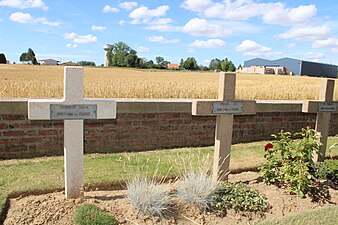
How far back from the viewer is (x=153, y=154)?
19.2 ft

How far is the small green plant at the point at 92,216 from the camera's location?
305cm

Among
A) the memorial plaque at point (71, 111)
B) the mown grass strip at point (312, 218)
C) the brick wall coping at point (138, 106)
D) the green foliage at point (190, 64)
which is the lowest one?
the mown grass strip at point (312, 218)

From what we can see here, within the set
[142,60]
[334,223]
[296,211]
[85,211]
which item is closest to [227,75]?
[296,211]

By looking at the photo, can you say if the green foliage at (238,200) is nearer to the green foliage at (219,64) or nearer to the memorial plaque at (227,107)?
the memorial plaque at (227,107)

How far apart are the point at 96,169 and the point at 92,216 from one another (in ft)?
5.76

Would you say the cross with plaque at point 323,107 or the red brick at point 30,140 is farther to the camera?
the cross with plaque at point 323,107

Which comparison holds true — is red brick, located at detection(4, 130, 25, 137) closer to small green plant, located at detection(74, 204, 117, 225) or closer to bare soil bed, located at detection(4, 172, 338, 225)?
bare soil bed, located at detection(4, 172, 338, 225)

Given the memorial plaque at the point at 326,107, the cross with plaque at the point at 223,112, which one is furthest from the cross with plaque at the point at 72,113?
the memorial plaque at the point at 326,107

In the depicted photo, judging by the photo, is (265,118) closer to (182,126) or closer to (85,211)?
(182,126)

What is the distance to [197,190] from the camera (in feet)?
11.8

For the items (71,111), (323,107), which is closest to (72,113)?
(71,111)

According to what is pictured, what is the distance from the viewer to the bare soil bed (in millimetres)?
3207

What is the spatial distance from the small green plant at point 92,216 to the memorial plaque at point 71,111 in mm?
995

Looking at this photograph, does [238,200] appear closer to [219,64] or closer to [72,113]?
[72,113]
